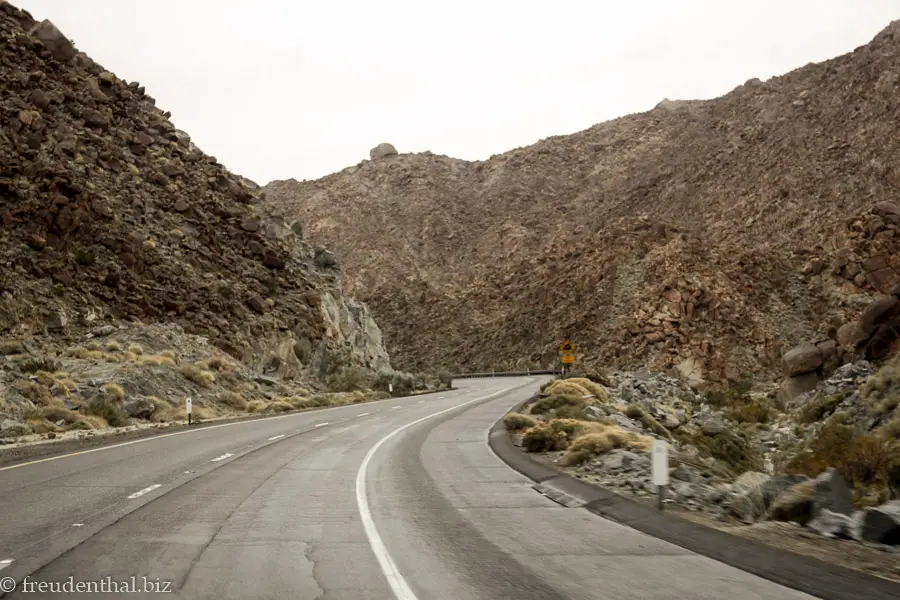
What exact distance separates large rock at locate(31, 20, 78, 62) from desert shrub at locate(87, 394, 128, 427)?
108ft

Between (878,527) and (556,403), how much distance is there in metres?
17.8

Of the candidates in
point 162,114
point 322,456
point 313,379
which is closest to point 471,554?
point 322,456


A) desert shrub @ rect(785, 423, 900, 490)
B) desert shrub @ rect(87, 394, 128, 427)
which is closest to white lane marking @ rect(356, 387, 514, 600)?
desert shrub @ rect(785, 423, 900, 490)

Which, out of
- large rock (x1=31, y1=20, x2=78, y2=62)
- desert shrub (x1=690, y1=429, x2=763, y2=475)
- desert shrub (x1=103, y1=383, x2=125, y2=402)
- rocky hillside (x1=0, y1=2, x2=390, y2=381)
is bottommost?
desert shrub (x1=690, y1=429, x2=763, y2=475)

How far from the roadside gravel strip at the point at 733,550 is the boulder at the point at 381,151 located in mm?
112620

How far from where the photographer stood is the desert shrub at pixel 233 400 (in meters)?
30.1

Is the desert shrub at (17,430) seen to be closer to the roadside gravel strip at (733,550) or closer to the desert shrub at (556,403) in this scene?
the roadside gravel strip at (733,550)

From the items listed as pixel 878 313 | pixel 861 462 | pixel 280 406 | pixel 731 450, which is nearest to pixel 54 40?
pixel 280 406

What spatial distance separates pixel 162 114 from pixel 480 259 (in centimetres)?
4619

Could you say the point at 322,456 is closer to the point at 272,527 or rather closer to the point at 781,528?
the point at 272,527

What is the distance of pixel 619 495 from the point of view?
10938 mm

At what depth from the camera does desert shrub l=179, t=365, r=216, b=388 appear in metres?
30.2

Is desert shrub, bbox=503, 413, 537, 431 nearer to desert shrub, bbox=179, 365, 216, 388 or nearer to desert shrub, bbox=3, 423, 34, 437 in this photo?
desert shrub, bbox=3, 423, 34, 437

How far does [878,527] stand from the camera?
7.81 meters
